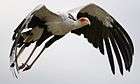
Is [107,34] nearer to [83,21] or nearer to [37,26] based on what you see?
[83,21]

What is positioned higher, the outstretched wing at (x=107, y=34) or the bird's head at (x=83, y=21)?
the bird's head at (x=83, y=21)

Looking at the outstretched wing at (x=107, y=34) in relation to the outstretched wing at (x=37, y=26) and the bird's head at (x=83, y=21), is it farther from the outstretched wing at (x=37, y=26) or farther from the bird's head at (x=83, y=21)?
the outstretched wing at (x=37, y=26)

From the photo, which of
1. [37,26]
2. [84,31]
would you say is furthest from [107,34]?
[37,26]

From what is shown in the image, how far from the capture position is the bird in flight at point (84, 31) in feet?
78.3

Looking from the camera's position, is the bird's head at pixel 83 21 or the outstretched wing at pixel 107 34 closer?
the bird's head at pixel 83 21

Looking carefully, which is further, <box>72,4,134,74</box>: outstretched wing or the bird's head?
<box>72,4,134,74</box>: outstretched wing

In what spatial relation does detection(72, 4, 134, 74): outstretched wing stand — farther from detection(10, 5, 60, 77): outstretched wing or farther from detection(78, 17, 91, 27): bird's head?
detection(10, 5, 60, 77): outstretched wing

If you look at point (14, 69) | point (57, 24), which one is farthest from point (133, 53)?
point (14, 69)

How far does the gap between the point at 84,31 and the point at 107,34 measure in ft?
2.53

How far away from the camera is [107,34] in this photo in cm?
2577

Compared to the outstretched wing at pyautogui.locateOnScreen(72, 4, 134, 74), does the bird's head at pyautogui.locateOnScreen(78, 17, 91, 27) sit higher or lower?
higher

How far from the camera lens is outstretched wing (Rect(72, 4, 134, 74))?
24.9 m

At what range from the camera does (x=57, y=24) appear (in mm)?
24000

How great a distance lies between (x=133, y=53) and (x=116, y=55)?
2.13 feet
